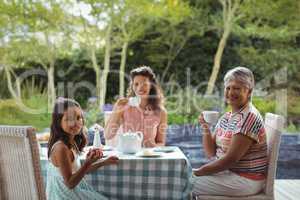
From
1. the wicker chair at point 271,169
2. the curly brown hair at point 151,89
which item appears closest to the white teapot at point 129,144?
the wicker chair at point 271,169

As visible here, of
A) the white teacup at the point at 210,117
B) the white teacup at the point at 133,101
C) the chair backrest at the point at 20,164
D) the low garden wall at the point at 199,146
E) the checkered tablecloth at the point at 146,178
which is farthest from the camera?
the low garden wall at the point at 199,146

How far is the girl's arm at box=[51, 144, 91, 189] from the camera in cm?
218

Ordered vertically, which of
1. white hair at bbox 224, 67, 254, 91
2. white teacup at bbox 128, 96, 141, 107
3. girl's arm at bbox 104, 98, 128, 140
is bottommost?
girl's arm at bbox 104, 98, 128, 140

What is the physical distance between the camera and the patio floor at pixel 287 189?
12.7ft

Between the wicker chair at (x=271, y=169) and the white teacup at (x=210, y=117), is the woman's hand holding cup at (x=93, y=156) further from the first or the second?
the white teacup at (x=210, y=117)

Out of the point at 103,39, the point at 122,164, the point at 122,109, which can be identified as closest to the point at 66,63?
the point at 103,39

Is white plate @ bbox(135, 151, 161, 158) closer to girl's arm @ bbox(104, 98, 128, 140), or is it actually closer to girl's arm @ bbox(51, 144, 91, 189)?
girl's arm @ bbox(51, 144, 91, 189)

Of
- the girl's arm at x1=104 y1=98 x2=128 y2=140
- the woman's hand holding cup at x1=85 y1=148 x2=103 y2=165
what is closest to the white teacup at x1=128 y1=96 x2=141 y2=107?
the girl's arm at x1=104 y1=98 x2=128 y2=140

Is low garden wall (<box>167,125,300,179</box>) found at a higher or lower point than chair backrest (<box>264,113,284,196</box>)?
lower

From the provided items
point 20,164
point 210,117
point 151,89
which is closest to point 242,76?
point 210,117

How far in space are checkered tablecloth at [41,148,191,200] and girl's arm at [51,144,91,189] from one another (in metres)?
0.17

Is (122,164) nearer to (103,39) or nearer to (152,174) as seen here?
(152,174)

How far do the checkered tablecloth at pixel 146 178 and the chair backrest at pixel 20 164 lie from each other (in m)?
0.33

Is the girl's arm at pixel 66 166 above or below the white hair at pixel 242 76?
below
